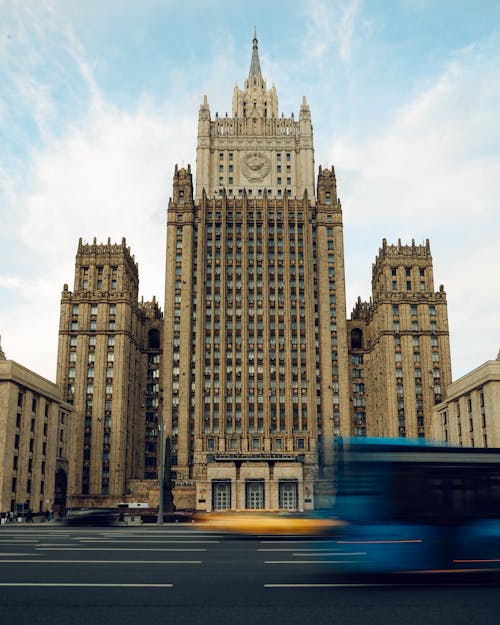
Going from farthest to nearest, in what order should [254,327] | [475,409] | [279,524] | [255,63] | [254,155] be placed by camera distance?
[255,63]
[254,155]
[254,327]
[475,409]
[279,524]

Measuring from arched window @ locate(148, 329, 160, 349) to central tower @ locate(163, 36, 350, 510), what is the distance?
1477cm

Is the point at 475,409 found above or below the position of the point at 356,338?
below

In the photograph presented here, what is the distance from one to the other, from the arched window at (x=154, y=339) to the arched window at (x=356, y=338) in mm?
34877

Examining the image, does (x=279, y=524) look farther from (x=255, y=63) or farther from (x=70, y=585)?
(x=255, y=63)

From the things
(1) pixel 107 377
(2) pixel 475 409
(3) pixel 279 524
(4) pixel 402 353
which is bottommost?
(3) pixel 279 524

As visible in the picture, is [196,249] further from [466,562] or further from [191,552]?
[466,562]

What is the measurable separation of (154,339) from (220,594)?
350 ft

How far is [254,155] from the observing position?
120 m

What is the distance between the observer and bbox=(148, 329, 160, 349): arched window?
11831cm

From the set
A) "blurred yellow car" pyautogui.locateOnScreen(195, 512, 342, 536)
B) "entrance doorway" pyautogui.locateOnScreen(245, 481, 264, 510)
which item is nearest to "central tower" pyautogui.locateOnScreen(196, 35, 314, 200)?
"entrance doorway" pyautogui.locateOnScreen(245, 481, 264, 510)

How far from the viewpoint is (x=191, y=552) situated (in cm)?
2227

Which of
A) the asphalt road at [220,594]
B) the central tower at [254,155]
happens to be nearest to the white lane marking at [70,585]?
the asphalt road at [220,594]

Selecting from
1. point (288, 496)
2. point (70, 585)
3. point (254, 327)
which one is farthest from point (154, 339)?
point (70, 585)

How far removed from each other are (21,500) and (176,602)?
68.4m
